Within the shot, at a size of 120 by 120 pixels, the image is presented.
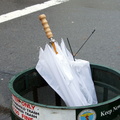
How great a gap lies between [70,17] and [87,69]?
3.68 m

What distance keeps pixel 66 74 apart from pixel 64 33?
305 cm

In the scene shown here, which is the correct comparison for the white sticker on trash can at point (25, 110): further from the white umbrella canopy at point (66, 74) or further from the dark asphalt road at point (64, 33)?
the dark asphalt road at point (64, 33)

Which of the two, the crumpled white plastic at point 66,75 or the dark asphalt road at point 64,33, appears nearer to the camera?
the crumpled white plastic at point 66,75

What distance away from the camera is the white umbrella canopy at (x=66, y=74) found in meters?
1.74

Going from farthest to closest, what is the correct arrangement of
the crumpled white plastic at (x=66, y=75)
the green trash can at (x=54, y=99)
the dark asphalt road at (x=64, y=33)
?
the dark asphalt road at (x=64, y=33) → the crumpled white plastic at (x=66, y=75) → the green trash can at (x=54, y=99)

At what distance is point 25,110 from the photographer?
5.31 feet

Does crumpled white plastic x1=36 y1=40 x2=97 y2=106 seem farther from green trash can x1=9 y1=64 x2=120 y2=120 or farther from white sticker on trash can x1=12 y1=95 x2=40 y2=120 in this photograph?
white sticker on trash can x1=12 y1=95 x2=40 y2=120

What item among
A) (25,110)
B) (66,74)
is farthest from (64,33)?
(25,110)

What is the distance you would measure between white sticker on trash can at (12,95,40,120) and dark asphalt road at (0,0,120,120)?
115cm

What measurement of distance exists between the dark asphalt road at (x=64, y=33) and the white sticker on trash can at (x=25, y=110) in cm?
115

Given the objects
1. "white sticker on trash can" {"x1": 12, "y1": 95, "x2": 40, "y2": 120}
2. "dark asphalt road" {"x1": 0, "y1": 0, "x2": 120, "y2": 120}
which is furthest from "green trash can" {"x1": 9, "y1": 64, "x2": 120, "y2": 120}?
"dark asphalt road" {"x1": 0, "y1": 0, "x2": 120, "y2": 120}

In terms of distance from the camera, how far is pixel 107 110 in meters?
1.56

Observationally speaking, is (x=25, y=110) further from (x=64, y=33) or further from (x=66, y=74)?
(x=64, y=33)

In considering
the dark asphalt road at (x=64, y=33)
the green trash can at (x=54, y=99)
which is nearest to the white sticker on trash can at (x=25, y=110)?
the green trash can at (x=54, y=99)
